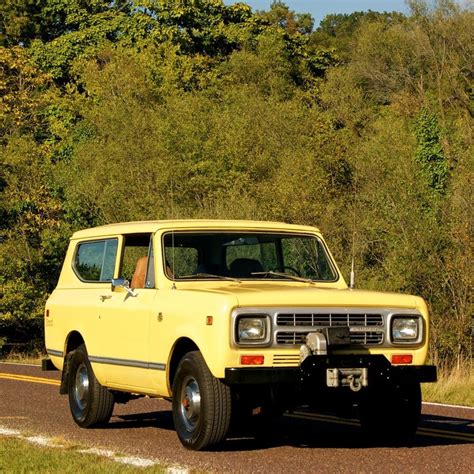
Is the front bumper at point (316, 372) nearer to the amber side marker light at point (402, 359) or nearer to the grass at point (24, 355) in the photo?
the amber side marker light at point (402, 359)

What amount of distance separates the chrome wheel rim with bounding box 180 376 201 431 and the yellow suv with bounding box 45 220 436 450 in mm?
14

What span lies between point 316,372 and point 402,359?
0.90 m

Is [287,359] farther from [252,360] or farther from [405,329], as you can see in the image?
[405,329]

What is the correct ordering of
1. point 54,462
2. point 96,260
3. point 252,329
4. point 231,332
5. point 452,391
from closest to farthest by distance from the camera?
point 54,462, point 231,332, point 252,329, point 96,260, point 452,391

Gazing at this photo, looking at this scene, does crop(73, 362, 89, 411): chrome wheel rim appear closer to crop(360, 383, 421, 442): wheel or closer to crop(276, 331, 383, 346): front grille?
crop(360, 383, 421, 442): wheel

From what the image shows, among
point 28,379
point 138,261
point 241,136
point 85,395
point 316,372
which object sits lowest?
point 28,379

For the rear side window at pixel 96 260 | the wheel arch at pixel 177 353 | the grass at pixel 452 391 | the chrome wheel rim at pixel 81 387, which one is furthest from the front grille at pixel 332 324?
the grass at pixel 452 391

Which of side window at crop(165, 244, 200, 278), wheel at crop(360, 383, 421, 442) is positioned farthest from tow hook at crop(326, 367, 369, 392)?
side window at crop(165, 244, 200, 278)

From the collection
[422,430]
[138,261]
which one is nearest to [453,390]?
[422,430]

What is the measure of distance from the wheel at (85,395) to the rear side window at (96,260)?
763 mm

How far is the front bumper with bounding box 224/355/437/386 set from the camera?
31.8 feet

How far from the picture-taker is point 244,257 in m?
11.8

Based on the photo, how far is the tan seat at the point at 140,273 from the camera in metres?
11.7

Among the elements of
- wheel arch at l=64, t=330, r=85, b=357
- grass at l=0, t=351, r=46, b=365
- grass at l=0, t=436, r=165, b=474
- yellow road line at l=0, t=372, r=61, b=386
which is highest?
wheel arch at l=64, t=330, r=85, b=357
